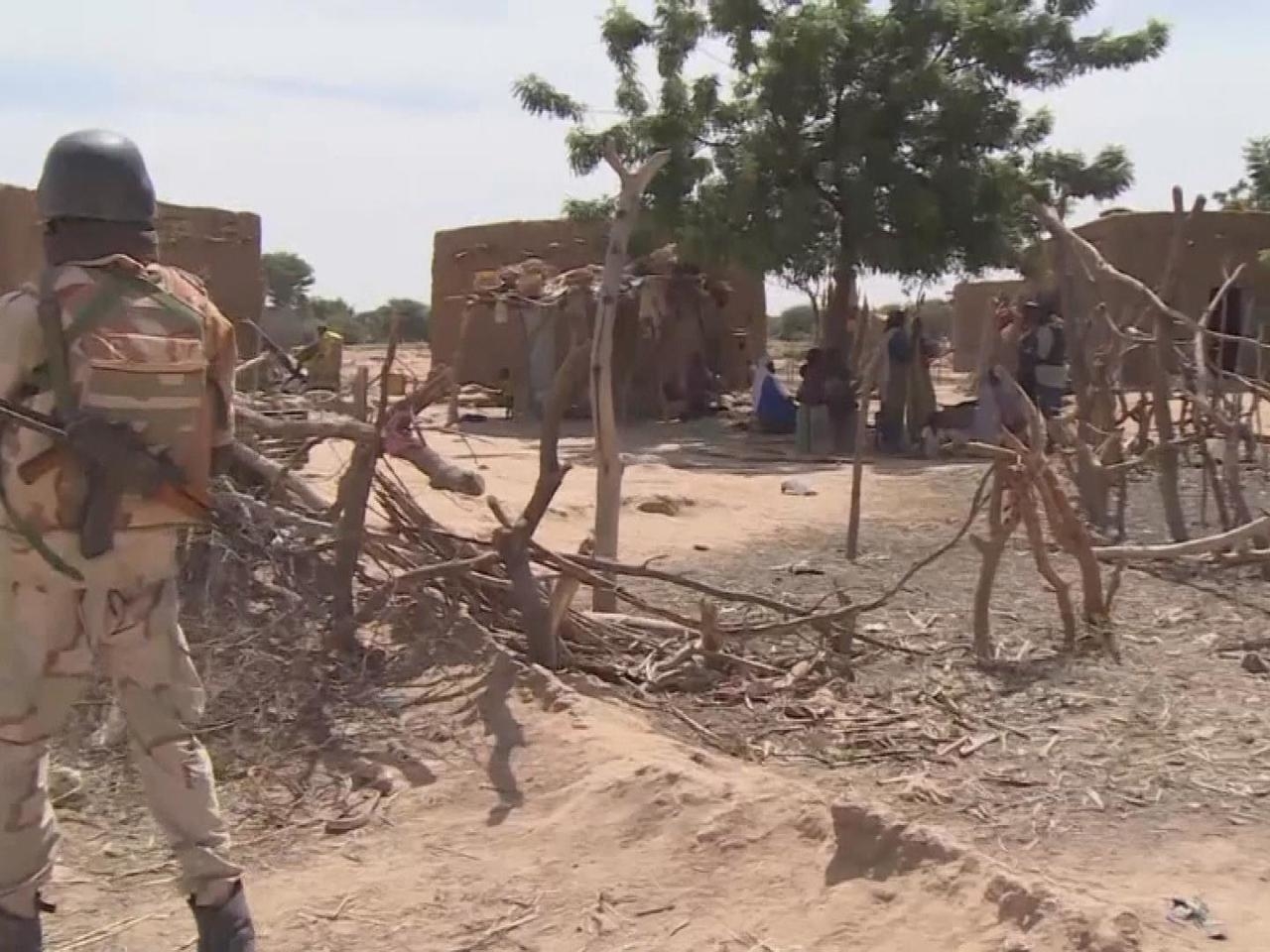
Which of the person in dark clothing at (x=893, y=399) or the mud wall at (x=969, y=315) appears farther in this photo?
the mud wall at (x=969, y=315)

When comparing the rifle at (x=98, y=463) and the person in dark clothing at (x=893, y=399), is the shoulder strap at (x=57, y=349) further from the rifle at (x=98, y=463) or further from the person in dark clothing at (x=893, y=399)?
the person in dark clothing at (x=893, y=399)

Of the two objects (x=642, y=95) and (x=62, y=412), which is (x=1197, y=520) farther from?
(x=642, y=95)

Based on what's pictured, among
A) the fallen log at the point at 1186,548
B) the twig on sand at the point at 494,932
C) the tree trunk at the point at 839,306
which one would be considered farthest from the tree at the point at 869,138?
the twig on sand at the point at 494,932

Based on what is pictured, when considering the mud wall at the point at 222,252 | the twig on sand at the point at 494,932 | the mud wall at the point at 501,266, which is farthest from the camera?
the mud wall at the point at 501,266

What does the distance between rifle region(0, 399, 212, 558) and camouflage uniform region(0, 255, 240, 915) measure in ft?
0.07

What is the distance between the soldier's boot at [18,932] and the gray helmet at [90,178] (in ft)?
3.91

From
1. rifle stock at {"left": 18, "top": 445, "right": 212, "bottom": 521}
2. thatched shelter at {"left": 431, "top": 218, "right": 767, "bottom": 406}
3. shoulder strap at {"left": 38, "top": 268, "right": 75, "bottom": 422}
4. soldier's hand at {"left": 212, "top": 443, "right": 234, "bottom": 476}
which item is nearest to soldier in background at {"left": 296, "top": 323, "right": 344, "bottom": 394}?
thatched shelter at {"left": 431, "top": 218, "right": 767, "bottom": 406}

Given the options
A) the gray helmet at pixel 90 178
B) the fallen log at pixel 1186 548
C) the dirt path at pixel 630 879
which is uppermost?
the gray helmet at pixel 90 178

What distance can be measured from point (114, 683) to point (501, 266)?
547 inches

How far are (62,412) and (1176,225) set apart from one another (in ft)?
17.6

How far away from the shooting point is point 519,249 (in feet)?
53.6

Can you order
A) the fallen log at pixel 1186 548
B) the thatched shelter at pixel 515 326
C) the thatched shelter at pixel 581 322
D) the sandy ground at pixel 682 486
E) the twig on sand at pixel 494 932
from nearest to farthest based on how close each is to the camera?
the twig on sand at pixel 494 932
the fallen log at pixel 1186 548
the sandy ground at pixel 682 486
the thatched shelter at pixel 581 322
the thatched shelter at pixel 515 326

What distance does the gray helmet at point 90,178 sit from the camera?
102 inches

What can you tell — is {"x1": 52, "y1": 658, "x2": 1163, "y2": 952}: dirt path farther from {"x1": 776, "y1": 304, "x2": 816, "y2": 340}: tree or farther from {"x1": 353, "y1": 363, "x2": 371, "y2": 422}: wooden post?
{"x1": 776, "y1": 304, "x2": 816, "y2": 340}: tree
